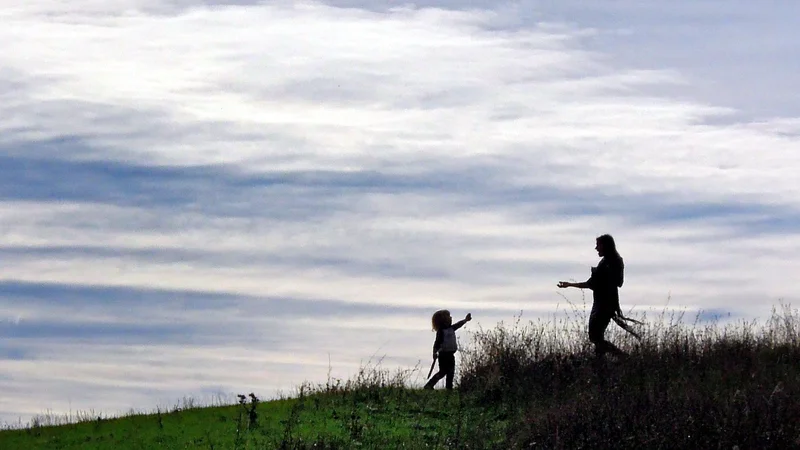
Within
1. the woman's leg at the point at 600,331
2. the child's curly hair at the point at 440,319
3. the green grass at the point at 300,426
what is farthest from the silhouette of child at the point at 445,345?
the woman's leg at the point at 600,331

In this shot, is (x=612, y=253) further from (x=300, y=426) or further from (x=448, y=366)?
(x=300, y=426)

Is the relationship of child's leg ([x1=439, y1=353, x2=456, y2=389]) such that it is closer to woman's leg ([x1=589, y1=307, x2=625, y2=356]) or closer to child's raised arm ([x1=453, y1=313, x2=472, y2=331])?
child's raised arm ([x1=453, y1=313, x2=472, y2=331])

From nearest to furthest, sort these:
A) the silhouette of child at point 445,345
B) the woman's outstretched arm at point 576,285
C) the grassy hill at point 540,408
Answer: the grassy hill at point 540,408 → the woman's outstretched arm at point 576,285 → the silhouette of child at point 445,345

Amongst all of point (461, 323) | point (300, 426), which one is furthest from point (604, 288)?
point (300, 426)

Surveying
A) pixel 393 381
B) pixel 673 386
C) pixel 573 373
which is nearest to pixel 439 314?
pixel 393 381

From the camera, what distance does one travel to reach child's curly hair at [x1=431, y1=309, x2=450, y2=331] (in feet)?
61.0

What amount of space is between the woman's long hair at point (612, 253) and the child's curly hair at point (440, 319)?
11.0 feet

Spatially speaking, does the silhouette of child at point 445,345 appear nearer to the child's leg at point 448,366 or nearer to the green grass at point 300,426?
the child's leg at point 448,366

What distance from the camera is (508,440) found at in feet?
42.8

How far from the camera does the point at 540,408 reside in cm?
1464

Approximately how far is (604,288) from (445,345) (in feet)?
10.9

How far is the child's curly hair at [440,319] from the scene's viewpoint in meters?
18.6

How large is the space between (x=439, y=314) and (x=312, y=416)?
390 centimetres

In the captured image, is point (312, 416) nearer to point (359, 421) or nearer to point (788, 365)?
point (359, 421)
